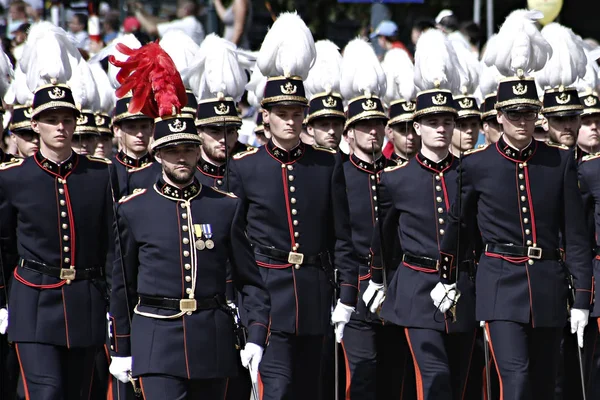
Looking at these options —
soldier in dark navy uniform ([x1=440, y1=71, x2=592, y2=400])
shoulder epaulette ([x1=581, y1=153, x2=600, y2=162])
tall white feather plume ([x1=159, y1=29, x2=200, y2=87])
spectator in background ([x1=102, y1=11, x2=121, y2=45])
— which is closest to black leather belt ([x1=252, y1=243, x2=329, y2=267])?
soldier in dark navy uniform ([x1=440, y1=71, x2=592, y2=400])

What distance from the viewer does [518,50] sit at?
9.87 m

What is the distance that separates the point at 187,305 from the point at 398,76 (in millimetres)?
5335

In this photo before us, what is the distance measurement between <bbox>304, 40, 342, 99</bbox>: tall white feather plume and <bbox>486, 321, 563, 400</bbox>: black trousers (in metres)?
3.33

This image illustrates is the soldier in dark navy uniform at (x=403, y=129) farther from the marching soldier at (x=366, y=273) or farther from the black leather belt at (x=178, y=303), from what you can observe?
the black leather belt at (x=178, y=303)

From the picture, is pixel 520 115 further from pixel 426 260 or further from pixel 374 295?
pixel 374 295

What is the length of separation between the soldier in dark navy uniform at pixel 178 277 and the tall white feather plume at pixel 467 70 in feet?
11.9

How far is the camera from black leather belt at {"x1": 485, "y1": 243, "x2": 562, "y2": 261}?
9.34 meters

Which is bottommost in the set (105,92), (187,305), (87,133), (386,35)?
(187,305)

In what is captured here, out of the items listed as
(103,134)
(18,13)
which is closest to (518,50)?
(103,134)

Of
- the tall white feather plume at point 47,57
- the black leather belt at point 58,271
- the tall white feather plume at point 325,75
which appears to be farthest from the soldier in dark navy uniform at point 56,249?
the tall white feather plume at point 325,75

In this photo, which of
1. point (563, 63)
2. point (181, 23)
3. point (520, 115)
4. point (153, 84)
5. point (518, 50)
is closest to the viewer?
point (153, 84)

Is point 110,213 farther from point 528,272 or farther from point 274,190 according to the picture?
point 528,272

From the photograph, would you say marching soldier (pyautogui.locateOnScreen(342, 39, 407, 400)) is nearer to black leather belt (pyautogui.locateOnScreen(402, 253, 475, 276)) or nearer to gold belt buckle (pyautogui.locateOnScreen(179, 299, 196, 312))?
black leather belt (pyautogui.locateOnScreen(402, 253, 475, 276))

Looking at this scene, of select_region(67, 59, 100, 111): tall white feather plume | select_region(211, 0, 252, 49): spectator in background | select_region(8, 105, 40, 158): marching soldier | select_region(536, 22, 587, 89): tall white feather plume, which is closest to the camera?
select_region(8, 105, 40, 158): marching soldier
